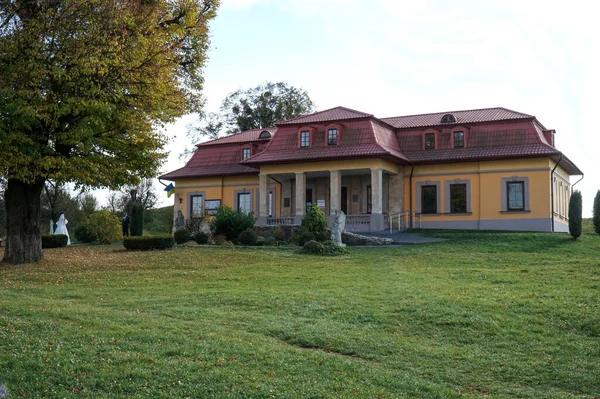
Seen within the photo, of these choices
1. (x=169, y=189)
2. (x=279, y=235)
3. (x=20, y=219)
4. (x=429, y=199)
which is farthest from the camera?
(x=169, y=189)

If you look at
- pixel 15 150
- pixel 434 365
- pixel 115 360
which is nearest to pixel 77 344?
pixel 115 360

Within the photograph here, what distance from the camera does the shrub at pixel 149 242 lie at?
2912cm

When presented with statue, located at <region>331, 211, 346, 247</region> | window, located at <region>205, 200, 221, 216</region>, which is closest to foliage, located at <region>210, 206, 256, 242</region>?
statue, located at <region>331, 211, 346, 247</region>

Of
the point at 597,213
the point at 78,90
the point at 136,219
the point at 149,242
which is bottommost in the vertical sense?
the point at 149,242

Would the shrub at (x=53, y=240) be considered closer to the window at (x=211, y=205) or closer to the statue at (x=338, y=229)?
the window at (x=211, y=205)

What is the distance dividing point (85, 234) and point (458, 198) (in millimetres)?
19780

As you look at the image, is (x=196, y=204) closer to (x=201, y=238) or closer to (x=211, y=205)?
(x=211, y=205)

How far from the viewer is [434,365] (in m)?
11.5

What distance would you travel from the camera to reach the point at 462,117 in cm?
3950

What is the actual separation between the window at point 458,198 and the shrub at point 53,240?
63.7 ft

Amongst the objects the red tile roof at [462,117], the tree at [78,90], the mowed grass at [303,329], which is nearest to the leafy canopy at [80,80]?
the tree at [78,90]

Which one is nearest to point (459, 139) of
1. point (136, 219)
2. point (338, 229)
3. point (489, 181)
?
point (489, 181)

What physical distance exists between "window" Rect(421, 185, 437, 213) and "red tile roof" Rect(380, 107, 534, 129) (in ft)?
11.8

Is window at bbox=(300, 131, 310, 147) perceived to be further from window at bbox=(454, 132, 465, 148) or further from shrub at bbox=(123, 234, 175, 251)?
shrub at bbox=(123, 234, 175, 251)
